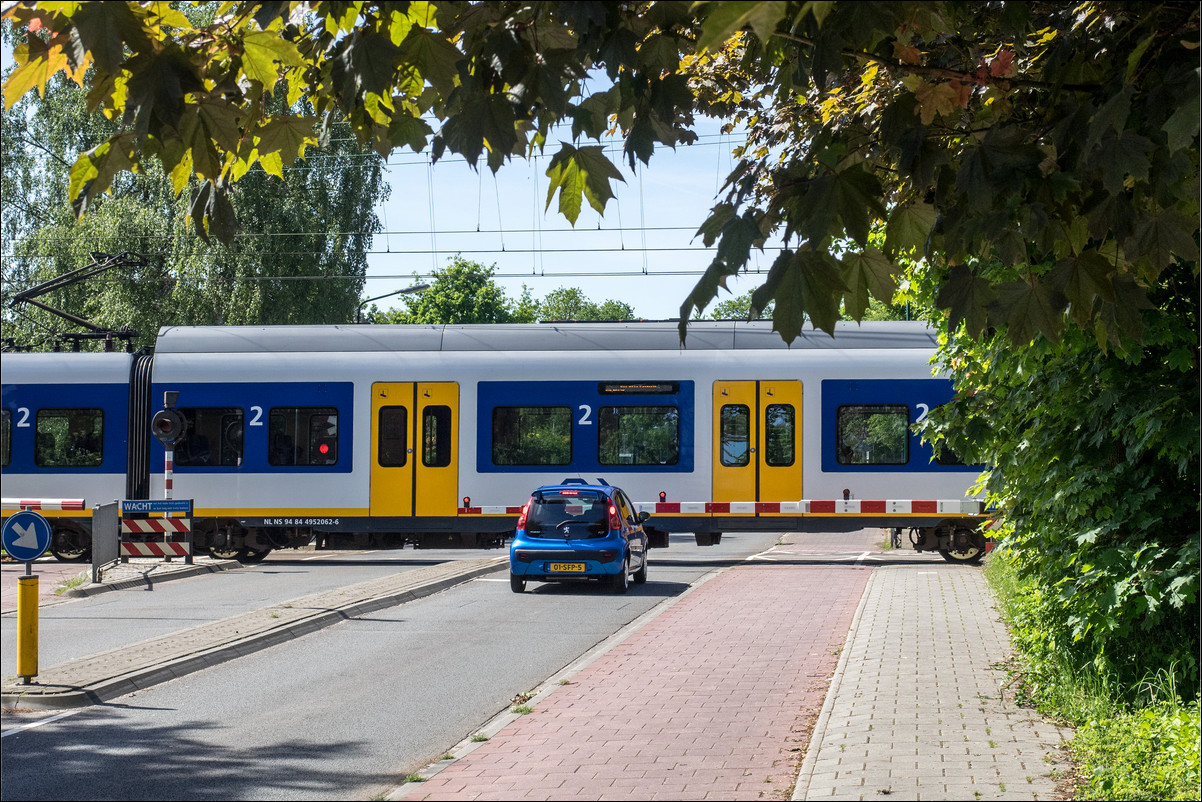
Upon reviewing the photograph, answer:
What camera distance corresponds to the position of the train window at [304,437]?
22.0 meters

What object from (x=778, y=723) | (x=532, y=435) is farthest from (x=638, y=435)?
(x=778, y=723)

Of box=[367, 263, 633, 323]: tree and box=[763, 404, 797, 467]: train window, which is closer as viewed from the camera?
box=[763, 404, 797, 467]: train window

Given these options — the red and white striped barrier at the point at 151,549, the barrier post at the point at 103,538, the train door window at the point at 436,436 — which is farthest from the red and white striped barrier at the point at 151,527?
the train door window at the point at 436,436

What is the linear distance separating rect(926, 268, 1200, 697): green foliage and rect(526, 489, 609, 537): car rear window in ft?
29.5

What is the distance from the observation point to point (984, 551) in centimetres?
2172

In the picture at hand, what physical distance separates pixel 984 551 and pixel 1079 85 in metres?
18.0

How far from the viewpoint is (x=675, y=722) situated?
799 centimetres

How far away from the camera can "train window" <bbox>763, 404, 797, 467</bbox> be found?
21.3m

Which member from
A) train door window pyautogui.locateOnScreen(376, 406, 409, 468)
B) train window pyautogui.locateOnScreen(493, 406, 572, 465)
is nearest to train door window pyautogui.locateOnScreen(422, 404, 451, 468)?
train door window pyautogui.locateOnScreen(376, 406, 409, 468)

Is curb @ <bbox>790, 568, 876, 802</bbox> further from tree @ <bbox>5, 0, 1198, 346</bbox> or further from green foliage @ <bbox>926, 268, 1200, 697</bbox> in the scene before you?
tree @ <bbox>5, 0, 1198, 346</bbox>

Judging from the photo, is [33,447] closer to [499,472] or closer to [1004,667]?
[499,472]

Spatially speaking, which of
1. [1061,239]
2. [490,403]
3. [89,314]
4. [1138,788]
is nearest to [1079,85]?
[1061,239]

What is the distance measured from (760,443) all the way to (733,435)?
490 mm

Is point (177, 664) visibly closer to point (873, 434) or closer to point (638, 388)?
point (638, 388)
